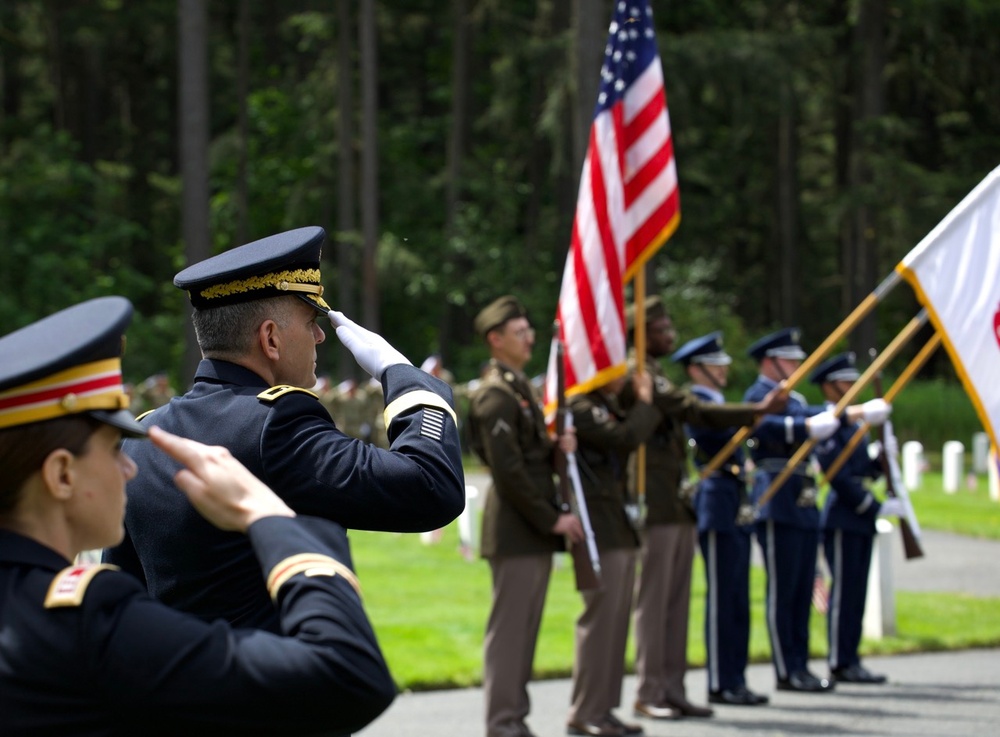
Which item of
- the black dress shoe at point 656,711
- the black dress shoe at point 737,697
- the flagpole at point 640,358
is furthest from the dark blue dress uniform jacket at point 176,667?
the black dress shoe at point 737,697

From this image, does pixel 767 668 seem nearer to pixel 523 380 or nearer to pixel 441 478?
pixel 523 380

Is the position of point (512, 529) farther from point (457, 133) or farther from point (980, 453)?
point (457, 133)

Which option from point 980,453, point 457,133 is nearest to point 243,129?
point 457,133

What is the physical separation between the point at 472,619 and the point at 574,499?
154 inches

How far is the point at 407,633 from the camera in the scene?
10.9 meters

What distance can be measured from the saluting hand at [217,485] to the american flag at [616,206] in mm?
6061

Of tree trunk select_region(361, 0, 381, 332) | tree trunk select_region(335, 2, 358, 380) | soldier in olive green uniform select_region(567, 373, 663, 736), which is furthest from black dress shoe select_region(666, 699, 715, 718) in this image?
tree trunk select_region(335, 2, 358, 380)

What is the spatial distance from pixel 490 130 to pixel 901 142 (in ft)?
38.2

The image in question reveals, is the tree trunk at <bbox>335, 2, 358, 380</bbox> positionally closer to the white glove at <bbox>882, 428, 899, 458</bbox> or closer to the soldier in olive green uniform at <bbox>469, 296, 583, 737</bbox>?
the white glove at <bbox>882, 428, 899, 458</bbox>

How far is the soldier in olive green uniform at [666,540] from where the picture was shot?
8.88m

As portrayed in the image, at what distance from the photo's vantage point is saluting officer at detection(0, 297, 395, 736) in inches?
86.1

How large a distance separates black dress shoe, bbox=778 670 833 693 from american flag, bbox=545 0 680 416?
8.40ft

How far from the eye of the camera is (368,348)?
348cm

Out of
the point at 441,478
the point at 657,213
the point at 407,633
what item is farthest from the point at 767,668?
the point at 441,478
